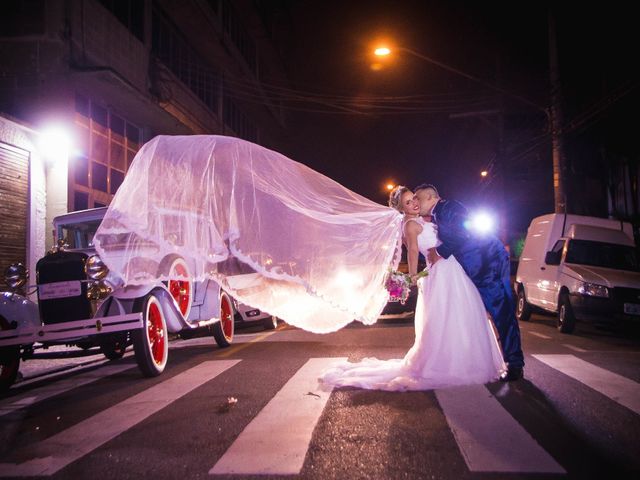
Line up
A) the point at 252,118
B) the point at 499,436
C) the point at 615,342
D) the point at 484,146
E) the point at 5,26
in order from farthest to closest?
the point at 484,146, the point at 252,118, the point at 5,26, the point at 615,342, the point at 499,436

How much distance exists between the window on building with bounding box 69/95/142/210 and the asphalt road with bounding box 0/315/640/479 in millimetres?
10537

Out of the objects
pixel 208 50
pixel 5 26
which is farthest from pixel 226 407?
pixel 208 50

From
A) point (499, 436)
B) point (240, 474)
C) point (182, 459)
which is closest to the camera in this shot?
point (240, 474)

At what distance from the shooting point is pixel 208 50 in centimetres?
2672

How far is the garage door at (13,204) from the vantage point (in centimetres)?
1391

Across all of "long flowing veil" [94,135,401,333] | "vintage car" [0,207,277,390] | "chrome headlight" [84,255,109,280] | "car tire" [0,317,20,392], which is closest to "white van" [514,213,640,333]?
"long flowing veil" [94,135,401,333]

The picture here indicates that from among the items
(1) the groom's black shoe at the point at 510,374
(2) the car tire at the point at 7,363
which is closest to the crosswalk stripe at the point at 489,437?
(1) the groom's black shoe at the point at 510,374

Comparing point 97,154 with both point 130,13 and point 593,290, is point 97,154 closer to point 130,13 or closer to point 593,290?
point 130,13

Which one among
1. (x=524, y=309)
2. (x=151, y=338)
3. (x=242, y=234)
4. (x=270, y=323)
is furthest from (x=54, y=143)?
(x=524, y=309)

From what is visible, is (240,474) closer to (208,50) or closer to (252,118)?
(208,50)

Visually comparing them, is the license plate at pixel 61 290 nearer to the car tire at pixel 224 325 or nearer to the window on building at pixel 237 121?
the car tire at pixel 224 325

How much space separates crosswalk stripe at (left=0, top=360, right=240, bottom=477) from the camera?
3.88m

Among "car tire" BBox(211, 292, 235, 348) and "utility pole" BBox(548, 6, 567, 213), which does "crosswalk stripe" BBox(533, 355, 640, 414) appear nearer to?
"car tire" BBox(211, 292, 235, 348)

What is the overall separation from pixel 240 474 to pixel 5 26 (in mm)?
15872
